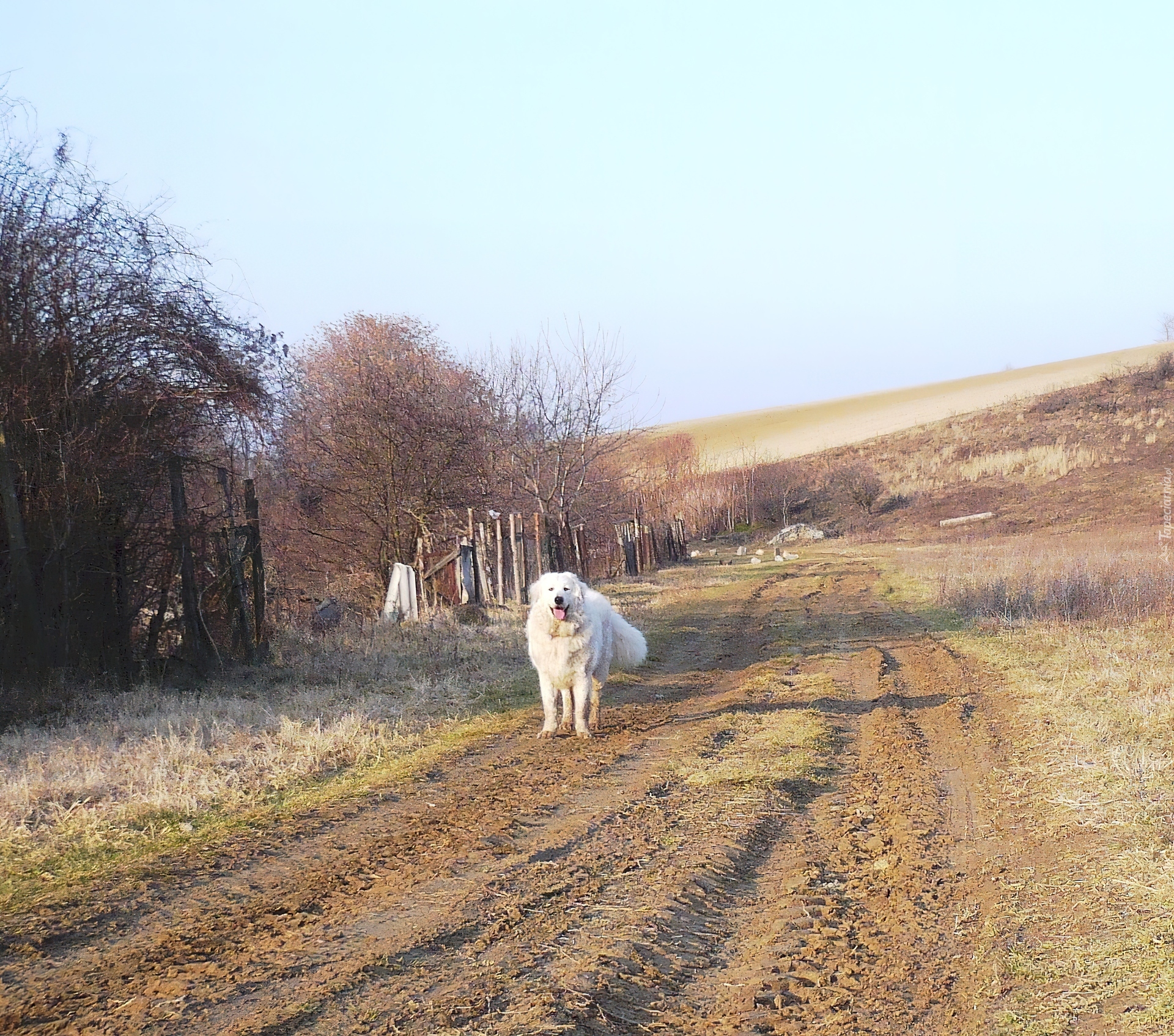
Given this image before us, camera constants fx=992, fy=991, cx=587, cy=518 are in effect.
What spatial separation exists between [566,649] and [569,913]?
4221 mm

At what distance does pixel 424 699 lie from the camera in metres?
10.3

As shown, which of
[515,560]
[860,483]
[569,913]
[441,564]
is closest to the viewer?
[569,913]

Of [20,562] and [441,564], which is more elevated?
[20,562]

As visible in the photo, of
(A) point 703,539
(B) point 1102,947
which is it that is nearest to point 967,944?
(B) point 1102,947

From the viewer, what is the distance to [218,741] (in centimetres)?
816

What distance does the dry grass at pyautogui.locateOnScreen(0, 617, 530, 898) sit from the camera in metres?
6.12

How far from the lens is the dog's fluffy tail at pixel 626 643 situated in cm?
1014

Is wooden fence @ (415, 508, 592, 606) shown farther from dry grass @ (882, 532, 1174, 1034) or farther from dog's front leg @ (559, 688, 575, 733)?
dry grass @ (882, 532, 1174, 1034)

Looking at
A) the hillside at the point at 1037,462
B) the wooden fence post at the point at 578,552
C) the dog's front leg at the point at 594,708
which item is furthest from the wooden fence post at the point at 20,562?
the hillside at the point at 1037,462

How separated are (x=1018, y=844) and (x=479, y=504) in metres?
17.3

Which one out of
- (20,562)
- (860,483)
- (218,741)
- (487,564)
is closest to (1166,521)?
(860,483)

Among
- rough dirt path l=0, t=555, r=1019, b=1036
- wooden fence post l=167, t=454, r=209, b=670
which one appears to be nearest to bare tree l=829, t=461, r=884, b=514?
wooden fence post l=167, t=454, r=209, b=670

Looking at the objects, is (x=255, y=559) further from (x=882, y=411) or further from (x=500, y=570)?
(x=882, y=411)

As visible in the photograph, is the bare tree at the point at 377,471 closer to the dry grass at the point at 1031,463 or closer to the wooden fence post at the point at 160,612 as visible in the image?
the wooden fence post at the point at 160,612
